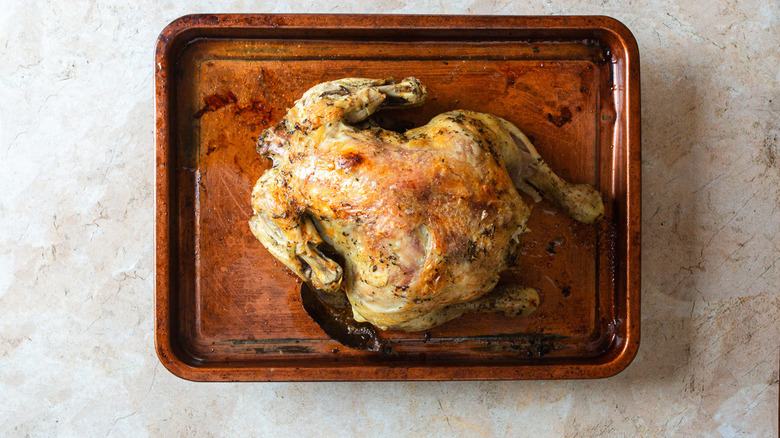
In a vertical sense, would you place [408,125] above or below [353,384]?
above

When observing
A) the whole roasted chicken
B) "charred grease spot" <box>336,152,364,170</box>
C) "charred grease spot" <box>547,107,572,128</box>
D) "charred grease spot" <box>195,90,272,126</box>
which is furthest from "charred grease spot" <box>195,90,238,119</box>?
"charred grease spot" <box>547,107,572,128</box>

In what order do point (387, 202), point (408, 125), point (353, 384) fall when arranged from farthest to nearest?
point (353, 384)
point (408, 125)
point (387, 202)

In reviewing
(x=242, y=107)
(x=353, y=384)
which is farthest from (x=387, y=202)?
(x=353, y=384)

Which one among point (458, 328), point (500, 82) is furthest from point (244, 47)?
point (458, 328)

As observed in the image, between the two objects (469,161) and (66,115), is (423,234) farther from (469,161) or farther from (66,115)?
(66,115)

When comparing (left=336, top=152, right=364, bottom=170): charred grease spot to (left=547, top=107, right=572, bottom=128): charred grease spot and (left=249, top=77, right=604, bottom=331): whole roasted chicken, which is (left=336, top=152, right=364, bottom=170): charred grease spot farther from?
(left=547, top=107, right=572, bottom=128): charred grease spot

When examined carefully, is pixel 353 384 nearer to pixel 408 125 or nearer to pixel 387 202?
pixel 387 202
